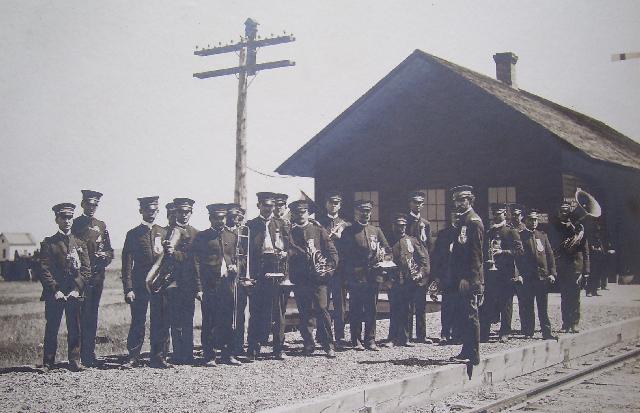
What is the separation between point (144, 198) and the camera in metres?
7.54

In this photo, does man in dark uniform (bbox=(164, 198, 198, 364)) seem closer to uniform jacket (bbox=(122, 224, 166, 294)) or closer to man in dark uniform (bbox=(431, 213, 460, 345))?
uniform jacket (bbox=(122, 224, 166, 294))

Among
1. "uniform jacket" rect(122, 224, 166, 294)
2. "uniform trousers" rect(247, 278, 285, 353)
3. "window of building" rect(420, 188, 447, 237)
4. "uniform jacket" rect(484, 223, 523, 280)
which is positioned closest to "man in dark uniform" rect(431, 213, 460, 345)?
"uniform jacket" rect(484, 223, 523, 280)

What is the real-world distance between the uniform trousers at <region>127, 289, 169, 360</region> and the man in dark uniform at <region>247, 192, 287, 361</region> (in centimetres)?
112

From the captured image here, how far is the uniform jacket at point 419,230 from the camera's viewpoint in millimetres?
9469

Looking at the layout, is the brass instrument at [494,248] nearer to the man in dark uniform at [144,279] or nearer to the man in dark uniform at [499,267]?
the man in dark uniform at [499,267]

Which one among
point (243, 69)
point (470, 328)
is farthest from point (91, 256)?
point (243, 69)

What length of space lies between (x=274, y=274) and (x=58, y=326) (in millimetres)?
2588

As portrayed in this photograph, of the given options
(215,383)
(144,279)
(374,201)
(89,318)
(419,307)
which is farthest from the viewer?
(374,201)

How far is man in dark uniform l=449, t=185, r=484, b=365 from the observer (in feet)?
23.3

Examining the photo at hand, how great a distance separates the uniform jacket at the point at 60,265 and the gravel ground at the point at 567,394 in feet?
13.3

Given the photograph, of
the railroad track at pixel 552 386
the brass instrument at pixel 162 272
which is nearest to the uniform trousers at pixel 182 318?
the brass instrument at pixel 162 272

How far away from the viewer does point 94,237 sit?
755 centimetres

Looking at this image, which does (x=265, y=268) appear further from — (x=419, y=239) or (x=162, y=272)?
(x=419, y=239)

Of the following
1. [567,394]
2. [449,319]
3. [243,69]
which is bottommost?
[567,394]
